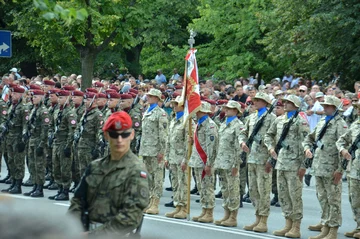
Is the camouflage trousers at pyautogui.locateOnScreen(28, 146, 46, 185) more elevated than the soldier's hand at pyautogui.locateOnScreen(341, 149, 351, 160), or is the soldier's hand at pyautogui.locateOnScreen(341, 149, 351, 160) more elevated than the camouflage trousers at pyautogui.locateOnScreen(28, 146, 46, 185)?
the soldier's hand at pyautogui.locateOnScreen(341, 149, 351, 160)

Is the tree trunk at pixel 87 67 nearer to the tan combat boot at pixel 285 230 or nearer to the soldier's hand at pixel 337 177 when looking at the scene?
the tan combat boot at pixel 285 230

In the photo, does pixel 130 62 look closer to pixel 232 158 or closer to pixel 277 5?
pixel 277 5

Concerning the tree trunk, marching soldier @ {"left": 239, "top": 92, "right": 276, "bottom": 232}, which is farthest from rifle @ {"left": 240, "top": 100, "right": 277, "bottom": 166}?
the tree trunk

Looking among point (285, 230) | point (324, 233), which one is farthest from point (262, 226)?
point (324, 233)

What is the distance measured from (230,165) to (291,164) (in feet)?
4.56

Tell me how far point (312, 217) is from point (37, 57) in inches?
1136

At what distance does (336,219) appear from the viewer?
42.9ft

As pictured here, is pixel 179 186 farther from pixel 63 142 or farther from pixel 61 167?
pixel 63 142

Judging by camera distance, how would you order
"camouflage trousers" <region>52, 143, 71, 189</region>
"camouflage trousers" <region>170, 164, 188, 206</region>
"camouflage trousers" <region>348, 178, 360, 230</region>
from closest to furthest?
1. "camouflage trousers" <region>348, 178, 360, 230</region>
2. "camouflage trousers" <region>170, 164, 188, 206</region>
3. "camouflage trousers" <region>52, 143, 71, 189</region>

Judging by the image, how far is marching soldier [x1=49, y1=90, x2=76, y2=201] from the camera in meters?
17.4

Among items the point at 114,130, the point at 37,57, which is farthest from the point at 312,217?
the point at 37,57

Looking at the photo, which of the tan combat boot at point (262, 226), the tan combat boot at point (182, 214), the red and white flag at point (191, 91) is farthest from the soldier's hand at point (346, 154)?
the tan combat boot at point (182, 214)

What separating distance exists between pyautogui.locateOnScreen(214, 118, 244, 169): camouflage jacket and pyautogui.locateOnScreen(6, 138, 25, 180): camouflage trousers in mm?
5223

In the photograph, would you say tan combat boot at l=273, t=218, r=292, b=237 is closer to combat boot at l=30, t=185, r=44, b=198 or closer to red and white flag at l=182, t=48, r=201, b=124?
red and white flag at l=182, t=48, r=201, b=124
